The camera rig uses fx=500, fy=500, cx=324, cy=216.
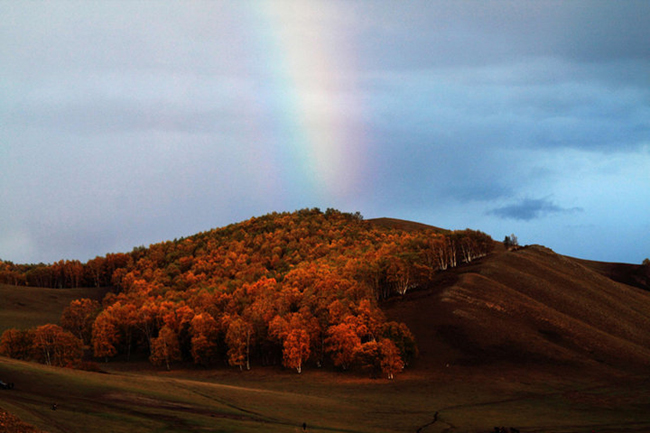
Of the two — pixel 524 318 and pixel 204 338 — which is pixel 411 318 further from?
pixel 204 338

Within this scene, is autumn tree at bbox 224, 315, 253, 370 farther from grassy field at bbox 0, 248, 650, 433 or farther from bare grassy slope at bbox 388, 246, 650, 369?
bare grassy slope at bbox 388, 246, 650, 369

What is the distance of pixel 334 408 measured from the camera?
76.7 m

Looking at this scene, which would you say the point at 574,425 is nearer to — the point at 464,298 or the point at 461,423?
the point at 461,423

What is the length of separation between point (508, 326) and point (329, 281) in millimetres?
51882

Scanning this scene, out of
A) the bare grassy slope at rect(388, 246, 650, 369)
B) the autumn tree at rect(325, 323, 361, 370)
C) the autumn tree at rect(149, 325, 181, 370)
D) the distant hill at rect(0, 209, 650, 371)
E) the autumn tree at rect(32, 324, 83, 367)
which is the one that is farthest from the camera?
the autumn tree at rect(149, 325, 181, 370)

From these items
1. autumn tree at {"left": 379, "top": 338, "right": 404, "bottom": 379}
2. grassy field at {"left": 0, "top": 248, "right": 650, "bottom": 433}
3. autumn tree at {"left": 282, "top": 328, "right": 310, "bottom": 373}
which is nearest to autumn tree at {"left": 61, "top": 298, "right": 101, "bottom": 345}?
grassy field at {"left": 0, "top": 248, "right": 650, "bottom": 433}

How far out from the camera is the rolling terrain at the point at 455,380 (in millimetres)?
57562

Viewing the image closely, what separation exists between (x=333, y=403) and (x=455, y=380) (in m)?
35.6

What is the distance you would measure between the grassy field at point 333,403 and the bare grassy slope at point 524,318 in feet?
37.9

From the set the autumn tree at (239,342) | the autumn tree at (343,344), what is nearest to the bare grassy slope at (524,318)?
the autumn tree at (343,344)

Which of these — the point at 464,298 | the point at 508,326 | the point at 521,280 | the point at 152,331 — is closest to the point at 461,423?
the point at 508,326

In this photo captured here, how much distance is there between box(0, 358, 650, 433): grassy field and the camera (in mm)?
50719

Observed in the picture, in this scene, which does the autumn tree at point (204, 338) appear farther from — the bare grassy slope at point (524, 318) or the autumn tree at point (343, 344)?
the bare grassy slope at point (524, 318)

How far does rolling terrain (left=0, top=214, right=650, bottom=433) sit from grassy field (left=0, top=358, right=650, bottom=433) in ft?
0.89
